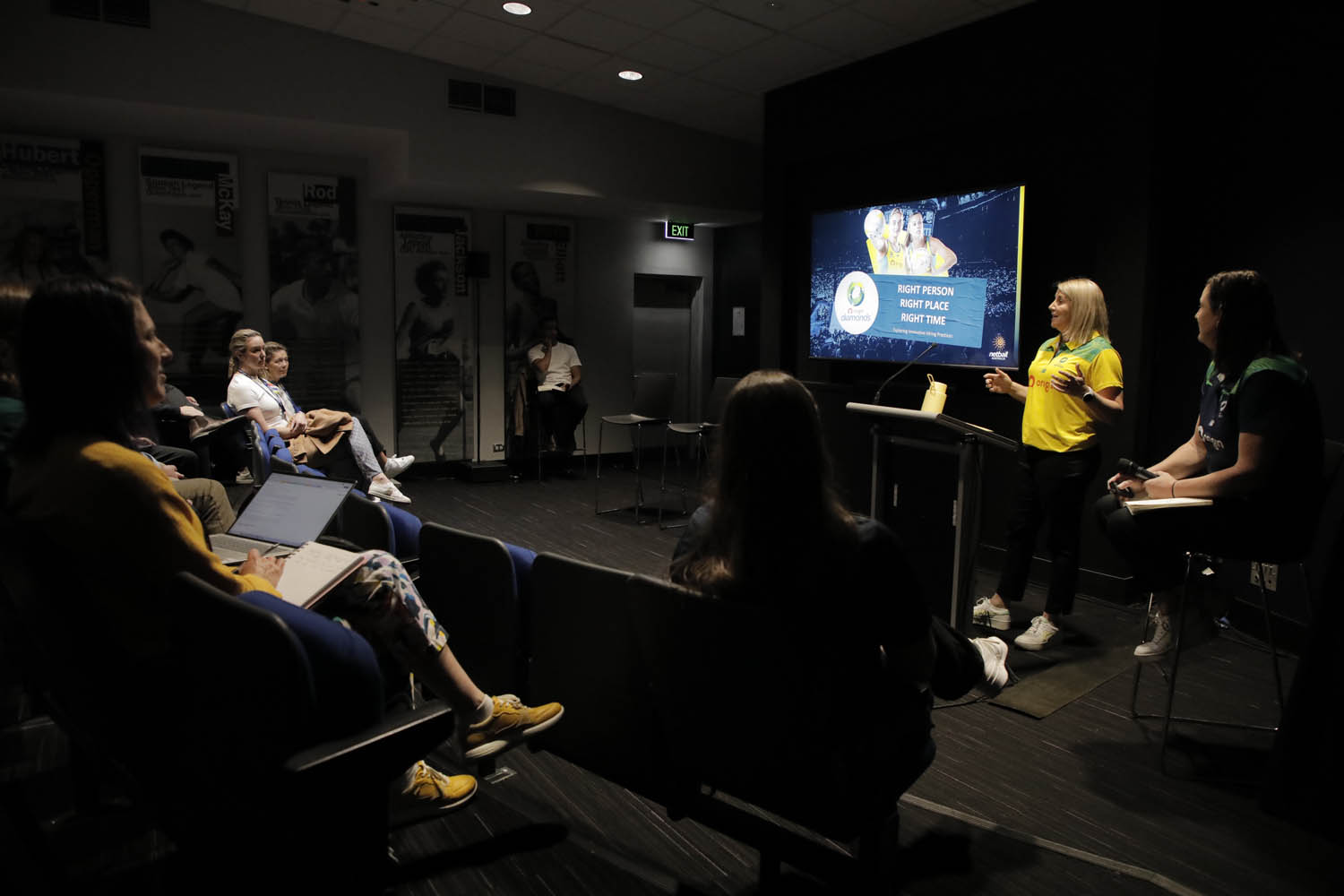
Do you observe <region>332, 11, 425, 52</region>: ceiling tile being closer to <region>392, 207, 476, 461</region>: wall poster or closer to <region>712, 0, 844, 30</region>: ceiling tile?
<region>392, 207, 476, 461</region>: wall poster

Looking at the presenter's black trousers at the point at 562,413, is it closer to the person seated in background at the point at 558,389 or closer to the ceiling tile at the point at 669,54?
the person seated in background at the point at 558,389

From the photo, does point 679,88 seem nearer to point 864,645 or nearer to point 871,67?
point 871,67

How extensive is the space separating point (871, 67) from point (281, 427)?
414 centimetres

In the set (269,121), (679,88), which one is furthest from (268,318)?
(679,88)

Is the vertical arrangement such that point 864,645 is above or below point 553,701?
above

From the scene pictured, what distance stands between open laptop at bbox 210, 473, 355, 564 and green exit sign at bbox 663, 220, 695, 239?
691 centimetres

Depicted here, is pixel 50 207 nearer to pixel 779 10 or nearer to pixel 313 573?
pixel 779 10

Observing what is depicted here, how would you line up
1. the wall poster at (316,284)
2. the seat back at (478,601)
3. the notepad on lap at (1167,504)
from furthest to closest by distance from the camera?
the wall poster at (316,284) < the notepad on lap at (1167,504) < the seat back at (478,601)

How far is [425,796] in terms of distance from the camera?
215 centimetres

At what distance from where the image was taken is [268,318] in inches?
283

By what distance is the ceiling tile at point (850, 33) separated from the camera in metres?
5.04

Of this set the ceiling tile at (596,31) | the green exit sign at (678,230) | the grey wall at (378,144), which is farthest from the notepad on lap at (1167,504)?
the green exit sign at (678,230)

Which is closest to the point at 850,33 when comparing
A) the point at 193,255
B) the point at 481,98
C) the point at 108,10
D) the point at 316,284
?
the point at 481,98

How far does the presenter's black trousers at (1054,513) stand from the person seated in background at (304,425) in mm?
3318
